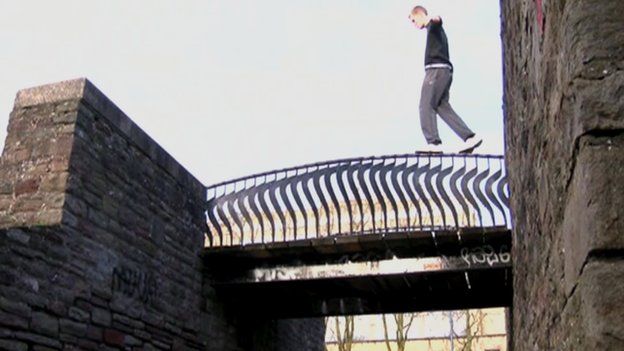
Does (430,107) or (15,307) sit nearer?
(15,307)

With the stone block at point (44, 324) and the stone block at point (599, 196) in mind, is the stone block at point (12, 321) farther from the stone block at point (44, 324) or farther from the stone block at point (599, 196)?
the stone block at point (599, 196)

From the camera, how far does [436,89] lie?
8.73m

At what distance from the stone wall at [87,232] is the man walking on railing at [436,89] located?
295 cm

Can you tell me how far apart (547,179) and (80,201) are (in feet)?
14.9

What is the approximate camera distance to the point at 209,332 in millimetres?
9188

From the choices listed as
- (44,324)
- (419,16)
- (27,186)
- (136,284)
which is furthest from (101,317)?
(419,16)

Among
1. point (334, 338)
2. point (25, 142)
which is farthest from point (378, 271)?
point (334, 338)

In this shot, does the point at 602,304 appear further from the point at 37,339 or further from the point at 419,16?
the point at 419,16

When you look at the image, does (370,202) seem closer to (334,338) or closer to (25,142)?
(25,142)

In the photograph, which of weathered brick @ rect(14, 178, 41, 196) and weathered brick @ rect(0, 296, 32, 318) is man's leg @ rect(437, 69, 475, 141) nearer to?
weathered brick @ rect(14, 178, 41, 196)

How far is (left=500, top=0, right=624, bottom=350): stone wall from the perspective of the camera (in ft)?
6.69

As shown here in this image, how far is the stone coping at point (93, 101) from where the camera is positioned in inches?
271

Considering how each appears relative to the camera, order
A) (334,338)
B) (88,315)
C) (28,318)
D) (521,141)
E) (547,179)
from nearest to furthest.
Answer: (547,179) → (521,141) → (28,318) → (88,315) → (334,338)

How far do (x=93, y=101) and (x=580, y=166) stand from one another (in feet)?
18.4
